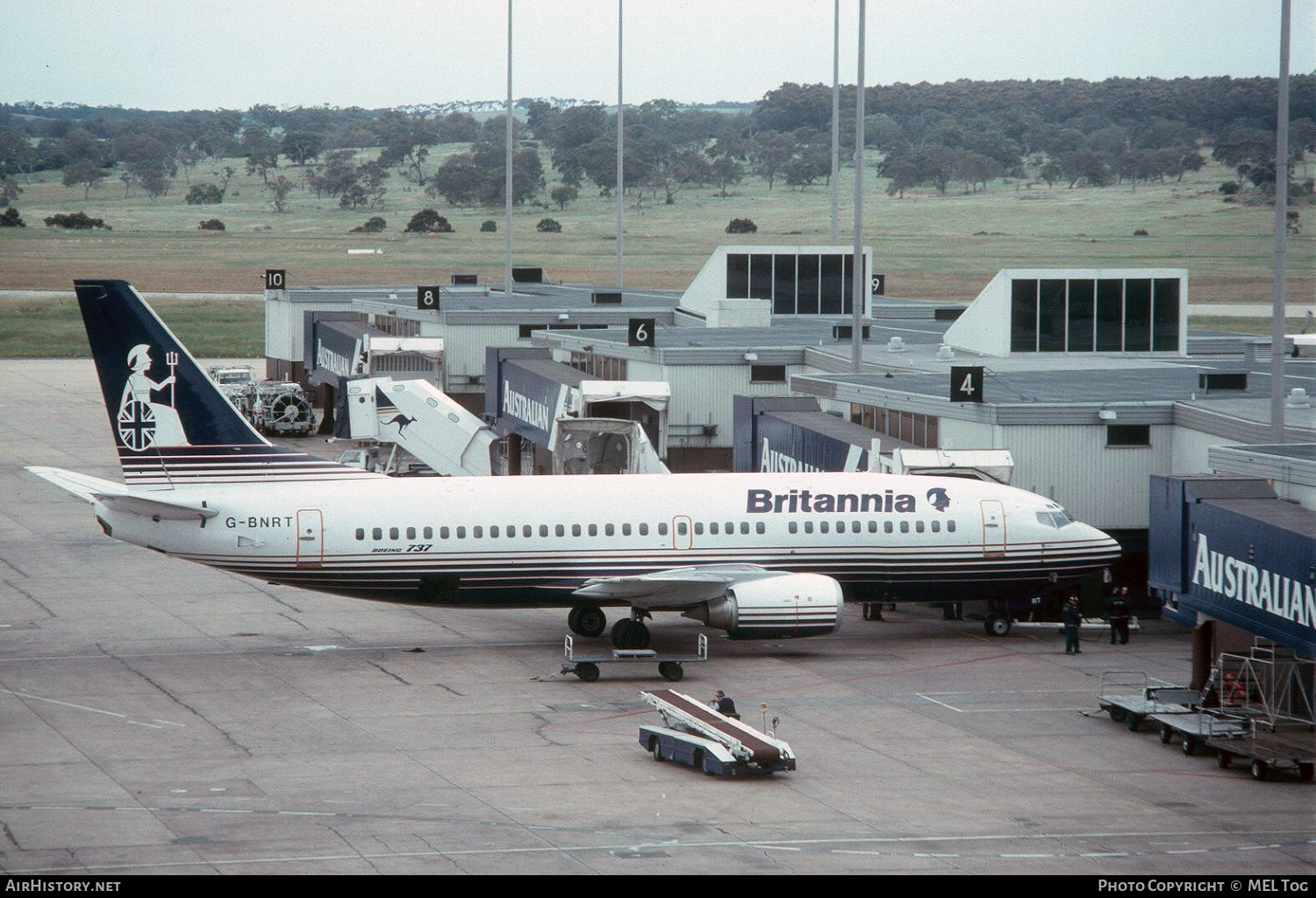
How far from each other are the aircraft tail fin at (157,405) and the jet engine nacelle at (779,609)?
11.6 meters

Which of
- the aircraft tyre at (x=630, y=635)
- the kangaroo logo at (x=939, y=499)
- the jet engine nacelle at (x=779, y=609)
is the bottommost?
the aircraft tyre at (x=630, y=635)

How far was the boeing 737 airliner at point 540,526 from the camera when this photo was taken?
3991 cm

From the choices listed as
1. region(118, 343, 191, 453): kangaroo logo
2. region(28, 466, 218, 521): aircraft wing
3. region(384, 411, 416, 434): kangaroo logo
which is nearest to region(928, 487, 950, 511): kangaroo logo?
region(28, 466, 218, 521): aircraft wing

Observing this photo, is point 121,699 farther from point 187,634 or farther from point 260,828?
point 260,828

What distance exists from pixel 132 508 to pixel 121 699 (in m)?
5.29

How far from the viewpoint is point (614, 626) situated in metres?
41.7

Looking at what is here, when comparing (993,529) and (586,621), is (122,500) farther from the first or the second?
(993,529)

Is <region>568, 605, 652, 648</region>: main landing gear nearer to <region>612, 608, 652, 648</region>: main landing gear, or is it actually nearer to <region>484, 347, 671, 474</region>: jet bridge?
<region>612, 608, 652, 648</region>: main landing gear

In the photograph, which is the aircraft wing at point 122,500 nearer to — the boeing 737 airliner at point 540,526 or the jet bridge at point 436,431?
the boeing 737 airliner at point 540,526

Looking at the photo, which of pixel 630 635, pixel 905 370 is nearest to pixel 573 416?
pixel 905 370

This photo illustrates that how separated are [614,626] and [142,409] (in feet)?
41.5

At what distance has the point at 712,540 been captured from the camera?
41.5 m

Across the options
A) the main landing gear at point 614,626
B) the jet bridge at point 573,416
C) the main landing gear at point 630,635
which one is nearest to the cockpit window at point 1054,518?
the main landing gear at point 614,626
